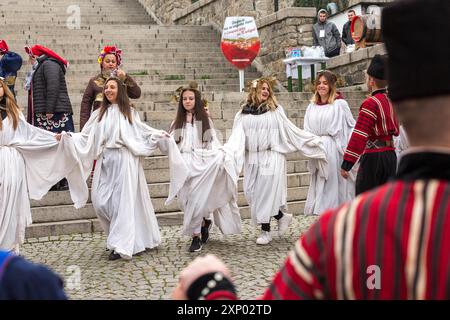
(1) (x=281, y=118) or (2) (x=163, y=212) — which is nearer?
(1) (x=281, y=118)

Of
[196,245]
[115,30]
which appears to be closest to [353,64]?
[115,30]

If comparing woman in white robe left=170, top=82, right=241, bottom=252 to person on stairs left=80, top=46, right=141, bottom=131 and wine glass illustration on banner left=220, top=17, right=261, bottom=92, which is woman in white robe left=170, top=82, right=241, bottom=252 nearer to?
person on stairs left=80, top=46, right=141, bottom=131

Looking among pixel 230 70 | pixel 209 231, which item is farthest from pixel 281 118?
pixel 230 70

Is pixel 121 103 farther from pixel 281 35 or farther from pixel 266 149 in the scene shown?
pixel 281 35

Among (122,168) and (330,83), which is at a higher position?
(330,83)

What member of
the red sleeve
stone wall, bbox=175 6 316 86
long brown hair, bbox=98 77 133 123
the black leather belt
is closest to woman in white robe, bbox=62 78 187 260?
long brown hair, bbox=98 77 133 123

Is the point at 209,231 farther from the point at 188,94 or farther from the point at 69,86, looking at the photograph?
the point at 69,86

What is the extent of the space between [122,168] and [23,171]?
98cm

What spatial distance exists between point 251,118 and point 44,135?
7.31ft

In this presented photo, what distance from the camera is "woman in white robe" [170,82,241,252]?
7.39m

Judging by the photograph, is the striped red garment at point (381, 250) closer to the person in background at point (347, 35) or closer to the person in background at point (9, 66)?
the person in background at point (9, 66)

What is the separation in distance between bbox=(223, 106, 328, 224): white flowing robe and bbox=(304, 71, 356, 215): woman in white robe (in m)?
0.12

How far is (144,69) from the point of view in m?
16.0

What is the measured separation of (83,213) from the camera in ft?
28.2
